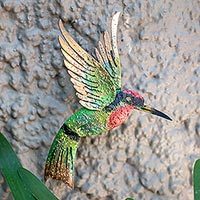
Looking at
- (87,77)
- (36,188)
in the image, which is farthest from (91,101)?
(36,188)

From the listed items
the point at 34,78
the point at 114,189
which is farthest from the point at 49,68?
the point at 114,189

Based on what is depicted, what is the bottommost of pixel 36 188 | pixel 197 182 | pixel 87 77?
pixel 197 182

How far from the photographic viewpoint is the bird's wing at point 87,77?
892mm

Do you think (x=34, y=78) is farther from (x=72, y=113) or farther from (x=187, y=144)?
(x=187, y=144)

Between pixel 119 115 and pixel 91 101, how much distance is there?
5cm

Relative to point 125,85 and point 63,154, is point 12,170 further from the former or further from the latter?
point 125,85

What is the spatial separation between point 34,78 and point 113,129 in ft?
0.54

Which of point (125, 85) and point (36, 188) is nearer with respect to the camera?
point (36, 188)

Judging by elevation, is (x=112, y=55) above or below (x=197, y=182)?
above

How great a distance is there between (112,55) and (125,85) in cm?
10

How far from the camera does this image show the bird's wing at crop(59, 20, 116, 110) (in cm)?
89

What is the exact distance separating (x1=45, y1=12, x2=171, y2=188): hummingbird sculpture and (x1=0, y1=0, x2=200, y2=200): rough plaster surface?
7 centimetres

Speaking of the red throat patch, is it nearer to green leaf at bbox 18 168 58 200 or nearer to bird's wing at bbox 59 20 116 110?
bird's wing at bbox 59 20 116 110

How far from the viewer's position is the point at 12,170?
0.90m
